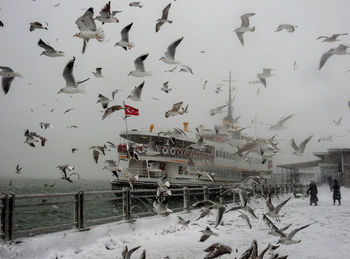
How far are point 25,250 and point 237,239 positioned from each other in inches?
196

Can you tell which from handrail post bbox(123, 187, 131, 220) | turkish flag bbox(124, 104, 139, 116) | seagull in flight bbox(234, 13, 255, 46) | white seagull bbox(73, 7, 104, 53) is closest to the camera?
white seagull bbox(73, 7, 104, 53)

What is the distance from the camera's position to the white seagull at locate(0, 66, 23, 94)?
5504 millimetres

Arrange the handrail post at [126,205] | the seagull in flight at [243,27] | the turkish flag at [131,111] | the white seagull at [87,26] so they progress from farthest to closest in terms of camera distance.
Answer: the turkish flag at [131,111] → the handrail post at [126,205] → the seagull in flight at [243,27] → the white seagull at [87,26]

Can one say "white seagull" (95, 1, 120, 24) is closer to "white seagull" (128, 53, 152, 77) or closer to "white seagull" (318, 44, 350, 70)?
"white seagull" (128, 53, 152, 77)

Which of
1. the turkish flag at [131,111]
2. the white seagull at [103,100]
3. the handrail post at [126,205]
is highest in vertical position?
the turkish flag at [131,111]

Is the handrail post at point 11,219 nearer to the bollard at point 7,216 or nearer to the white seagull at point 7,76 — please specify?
the bollard at point 7,216

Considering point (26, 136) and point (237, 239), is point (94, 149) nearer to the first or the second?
point (26, 136)

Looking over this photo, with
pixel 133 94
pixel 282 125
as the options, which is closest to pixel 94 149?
pixel 133 94

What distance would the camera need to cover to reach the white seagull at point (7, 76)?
18.1 feet

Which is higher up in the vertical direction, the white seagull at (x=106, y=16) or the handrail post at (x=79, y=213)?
the white seagull at (x=106, y=16)

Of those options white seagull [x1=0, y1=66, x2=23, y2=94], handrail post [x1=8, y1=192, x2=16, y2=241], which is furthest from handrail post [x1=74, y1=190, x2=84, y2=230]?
white seagull [x1=0, y1=66, x2=23, y2=94]

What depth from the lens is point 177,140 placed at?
27250mm

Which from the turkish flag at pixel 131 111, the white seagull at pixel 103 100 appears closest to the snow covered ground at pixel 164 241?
the white seagull at pixel 103 100

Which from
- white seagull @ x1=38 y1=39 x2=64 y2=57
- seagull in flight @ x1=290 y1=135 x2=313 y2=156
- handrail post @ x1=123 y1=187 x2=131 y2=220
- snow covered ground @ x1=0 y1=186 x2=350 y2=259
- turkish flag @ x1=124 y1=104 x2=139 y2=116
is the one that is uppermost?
turkish flag @ x1=124 y1=104 x2=139 y2=116
